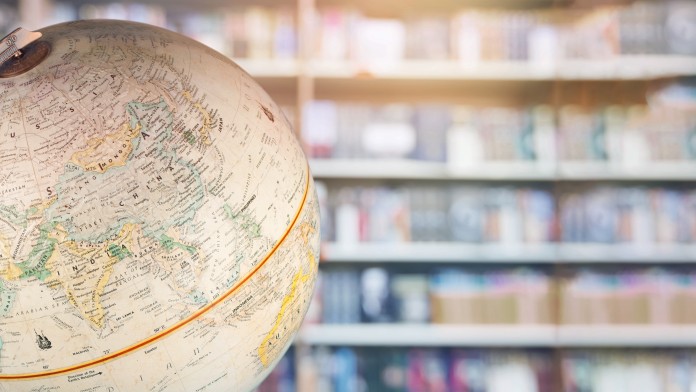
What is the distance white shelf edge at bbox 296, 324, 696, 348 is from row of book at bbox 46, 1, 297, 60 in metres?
1.11

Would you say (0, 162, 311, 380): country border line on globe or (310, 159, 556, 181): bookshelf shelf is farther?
(310, 159, 556, 181): bookshelf shelf

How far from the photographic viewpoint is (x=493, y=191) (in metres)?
2.98

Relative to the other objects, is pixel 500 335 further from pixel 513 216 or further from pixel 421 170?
pixel 421 170

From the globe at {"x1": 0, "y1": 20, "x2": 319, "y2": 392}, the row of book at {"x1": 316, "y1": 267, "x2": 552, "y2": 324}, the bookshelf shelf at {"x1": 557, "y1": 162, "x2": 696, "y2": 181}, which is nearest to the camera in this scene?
the globe at {"x1": 0, "y1": 20, "x2": 319, "y2": 392}

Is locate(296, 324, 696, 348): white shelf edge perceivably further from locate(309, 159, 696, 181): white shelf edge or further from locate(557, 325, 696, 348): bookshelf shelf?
locate(309, 159, 696, 181): white shelf edge

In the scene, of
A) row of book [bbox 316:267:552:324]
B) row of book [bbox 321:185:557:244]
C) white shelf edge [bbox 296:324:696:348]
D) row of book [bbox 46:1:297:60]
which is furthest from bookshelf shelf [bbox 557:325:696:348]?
row of book [bbox 46:1:297:60]

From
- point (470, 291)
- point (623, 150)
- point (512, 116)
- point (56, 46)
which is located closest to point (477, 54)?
point (512, 116)

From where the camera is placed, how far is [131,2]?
9.45ft

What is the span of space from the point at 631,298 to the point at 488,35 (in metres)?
1.21

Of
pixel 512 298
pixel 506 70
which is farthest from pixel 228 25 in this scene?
pixel 512 298

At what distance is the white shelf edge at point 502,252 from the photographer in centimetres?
285

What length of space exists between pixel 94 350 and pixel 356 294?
250cm

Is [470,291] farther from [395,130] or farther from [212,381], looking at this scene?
[212,381]

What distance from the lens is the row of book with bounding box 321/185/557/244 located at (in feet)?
9.57
